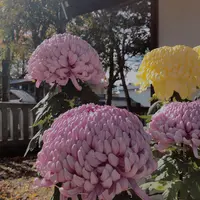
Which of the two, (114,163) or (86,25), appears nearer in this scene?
(114,163)

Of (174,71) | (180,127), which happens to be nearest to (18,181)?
(174,71)

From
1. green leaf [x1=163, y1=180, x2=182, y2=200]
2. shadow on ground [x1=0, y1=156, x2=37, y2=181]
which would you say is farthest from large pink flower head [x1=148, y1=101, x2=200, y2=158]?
shadow on ground [x1=0, y1=156, x2=37, y2=181]

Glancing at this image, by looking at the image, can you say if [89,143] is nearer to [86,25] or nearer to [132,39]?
[132,39]

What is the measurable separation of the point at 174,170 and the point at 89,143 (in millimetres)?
414

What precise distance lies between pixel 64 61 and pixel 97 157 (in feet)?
1.84

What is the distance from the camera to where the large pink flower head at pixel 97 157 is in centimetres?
62

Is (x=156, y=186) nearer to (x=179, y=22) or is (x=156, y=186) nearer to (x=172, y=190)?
(x=172, y=190)

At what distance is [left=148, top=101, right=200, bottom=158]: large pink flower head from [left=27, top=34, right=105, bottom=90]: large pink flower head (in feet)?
1.13

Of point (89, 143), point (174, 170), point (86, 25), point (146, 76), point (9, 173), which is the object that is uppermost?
point (86, 25)

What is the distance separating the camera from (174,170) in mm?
979

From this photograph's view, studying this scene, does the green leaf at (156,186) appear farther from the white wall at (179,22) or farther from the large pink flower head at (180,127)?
the white wall at (179,22)

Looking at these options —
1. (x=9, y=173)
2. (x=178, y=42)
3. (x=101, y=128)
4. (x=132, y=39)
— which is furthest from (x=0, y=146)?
(x=101, y=128)

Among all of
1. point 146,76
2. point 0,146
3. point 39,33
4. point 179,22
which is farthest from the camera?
point 39,33

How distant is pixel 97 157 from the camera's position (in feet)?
2.04
